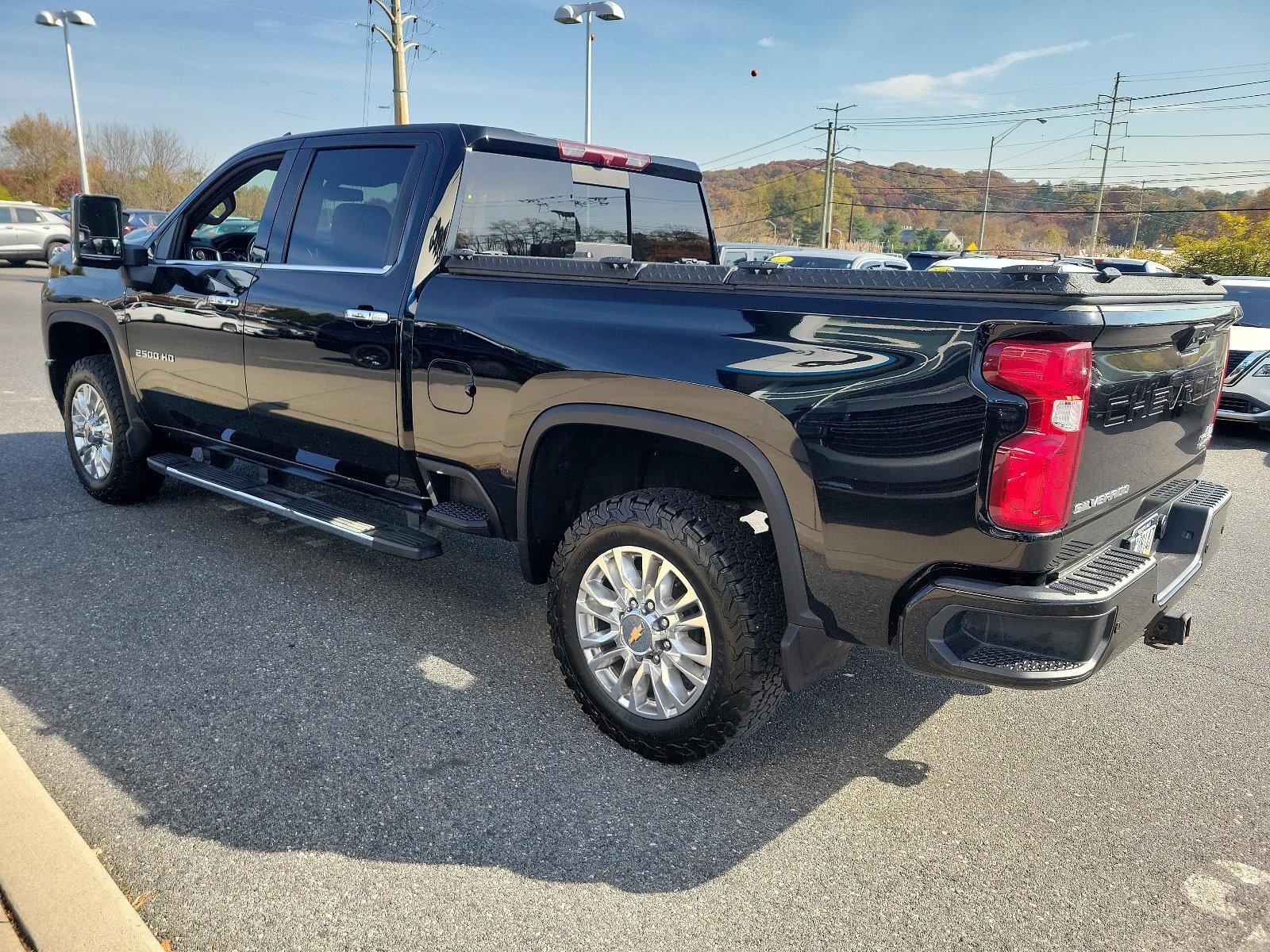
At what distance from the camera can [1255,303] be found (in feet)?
30.9

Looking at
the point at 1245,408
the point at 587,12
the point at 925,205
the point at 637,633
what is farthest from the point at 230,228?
the point at 925,205

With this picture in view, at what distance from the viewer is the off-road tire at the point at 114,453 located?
526 cm

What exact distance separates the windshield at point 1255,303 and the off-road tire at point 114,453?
30.9ft

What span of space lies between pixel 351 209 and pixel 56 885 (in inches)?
106

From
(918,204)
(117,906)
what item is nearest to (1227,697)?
(117,906)

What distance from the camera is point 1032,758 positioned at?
3193 millimetres

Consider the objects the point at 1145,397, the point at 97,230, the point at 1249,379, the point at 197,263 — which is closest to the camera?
the point at 1145,397

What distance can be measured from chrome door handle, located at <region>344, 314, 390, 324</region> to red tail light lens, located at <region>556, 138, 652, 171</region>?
1.12m

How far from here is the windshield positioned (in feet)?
30.2

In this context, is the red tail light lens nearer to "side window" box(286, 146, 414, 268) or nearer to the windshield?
"side window" box(286, 146, 414, 268)

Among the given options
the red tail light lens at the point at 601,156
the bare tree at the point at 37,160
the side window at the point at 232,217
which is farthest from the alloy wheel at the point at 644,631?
the bare tree at the point at 37,160

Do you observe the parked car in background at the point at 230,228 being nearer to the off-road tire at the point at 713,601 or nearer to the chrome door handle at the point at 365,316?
the chrome door handle at the point at 365,316

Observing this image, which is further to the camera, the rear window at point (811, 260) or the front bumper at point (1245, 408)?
the rear window at point (811, 260)

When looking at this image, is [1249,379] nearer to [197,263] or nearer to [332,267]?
[332,267]
